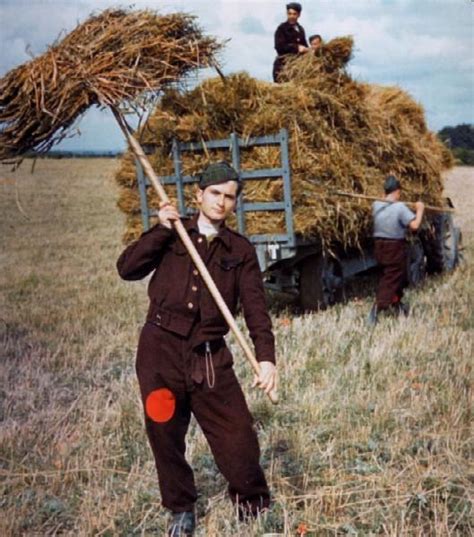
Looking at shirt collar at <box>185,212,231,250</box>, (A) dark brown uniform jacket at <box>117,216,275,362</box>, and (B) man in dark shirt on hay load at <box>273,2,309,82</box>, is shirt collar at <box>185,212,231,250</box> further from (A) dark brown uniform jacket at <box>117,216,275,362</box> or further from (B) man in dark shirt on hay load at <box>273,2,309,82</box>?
(B) man in dark shirt on hay load at <box>273,2,309,82</box>

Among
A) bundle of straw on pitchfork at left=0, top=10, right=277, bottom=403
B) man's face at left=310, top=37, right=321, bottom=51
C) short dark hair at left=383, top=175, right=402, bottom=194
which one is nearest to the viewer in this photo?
Result: bundle of straw on pitchfork at left=0, top=10, right=277, bottom=403

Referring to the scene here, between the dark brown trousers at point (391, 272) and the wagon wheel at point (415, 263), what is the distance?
207 centimetres

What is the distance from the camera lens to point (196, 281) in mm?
3375

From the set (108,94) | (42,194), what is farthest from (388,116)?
(42,194)

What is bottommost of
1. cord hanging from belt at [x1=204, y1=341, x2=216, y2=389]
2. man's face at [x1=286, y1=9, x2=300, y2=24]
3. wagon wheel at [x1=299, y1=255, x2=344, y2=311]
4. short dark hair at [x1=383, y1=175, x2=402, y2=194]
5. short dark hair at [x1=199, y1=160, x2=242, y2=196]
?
wagon wheel at [x1=299, y1=255, x2=344, y2=311]

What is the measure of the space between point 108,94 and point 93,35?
1.02m

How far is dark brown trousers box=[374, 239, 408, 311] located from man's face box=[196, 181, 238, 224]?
4.55 meters

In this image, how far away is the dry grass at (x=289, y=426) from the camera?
142 inches

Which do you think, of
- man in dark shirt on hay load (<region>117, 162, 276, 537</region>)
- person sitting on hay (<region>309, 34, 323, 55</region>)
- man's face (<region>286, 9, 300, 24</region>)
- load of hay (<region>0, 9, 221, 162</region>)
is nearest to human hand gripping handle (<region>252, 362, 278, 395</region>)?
man in dark shirt on hay load (<region>117, 162, 276, 537</region>)

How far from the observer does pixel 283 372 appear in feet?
18.9

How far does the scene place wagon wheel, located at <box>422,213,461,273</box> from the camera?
1080 cm

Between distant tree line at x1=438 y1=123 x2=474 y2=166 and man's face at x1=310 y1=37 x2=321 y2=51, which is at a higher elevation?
man's face at x1=310 y1=37 x2=321 y2=51

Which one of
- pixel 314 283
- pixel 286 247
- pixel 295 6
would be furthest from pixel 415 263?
pixel 295 6

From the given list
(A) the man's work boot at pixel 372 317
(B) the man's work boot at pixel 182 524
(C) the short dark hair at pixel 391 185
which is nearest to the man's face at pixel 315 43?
(C) the short dark hair at pixel 391 185
